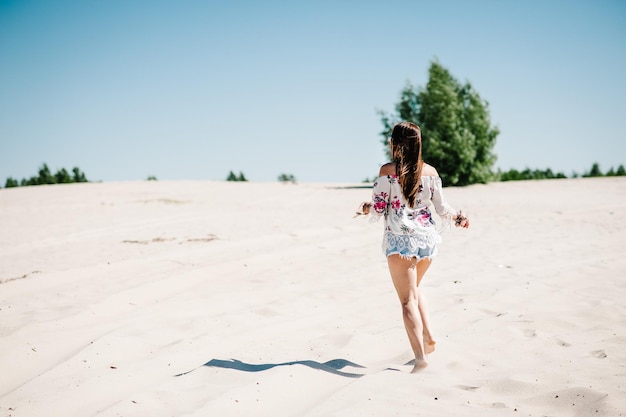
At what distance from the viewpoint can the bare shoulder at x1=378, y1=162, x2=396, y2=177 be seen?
3666mm

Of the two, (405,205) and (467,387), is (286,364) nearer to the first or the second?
(467,387)

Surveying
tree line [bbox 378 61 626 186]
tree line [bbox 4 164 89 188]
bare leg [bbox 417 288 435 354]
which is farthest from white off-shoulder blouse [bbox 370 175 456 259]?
tree line [bbox 4 164 89 188]

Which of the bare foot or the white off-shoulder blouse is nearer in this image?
the bare foot

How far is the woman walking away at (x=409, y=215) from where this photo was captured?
141 inches

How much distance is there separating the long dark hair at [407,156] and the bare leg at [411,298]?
532 mm

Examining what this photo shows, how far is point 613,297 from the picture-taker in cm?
518

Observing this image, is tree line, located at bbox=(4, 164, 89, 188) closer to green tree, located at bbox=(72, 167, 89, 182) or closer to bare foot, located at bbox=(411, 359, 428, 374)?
green tree, located at bbox=(72, 167, 89, 182)

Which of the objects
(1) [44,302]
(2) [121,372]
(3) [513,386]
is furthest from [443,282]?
(1) [44,302]

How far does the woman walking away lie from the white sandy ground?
43 cm

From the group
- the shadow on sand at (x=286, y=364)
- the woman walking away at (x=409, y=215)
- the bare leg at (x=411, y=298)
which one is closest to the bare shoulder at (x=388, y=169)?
the woman walking away at (x=409, y=215)

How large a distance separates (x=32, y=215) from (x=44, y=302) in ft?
31.3

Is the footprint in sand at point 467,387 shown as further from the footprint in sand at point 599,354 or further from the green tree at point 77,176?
the green tree at point 77,176

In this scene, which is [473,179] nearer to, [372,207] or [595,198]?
[595,198]

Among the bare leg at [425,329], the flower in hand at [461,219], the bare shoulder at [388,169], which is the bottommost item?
the bare leg at [425,329]
